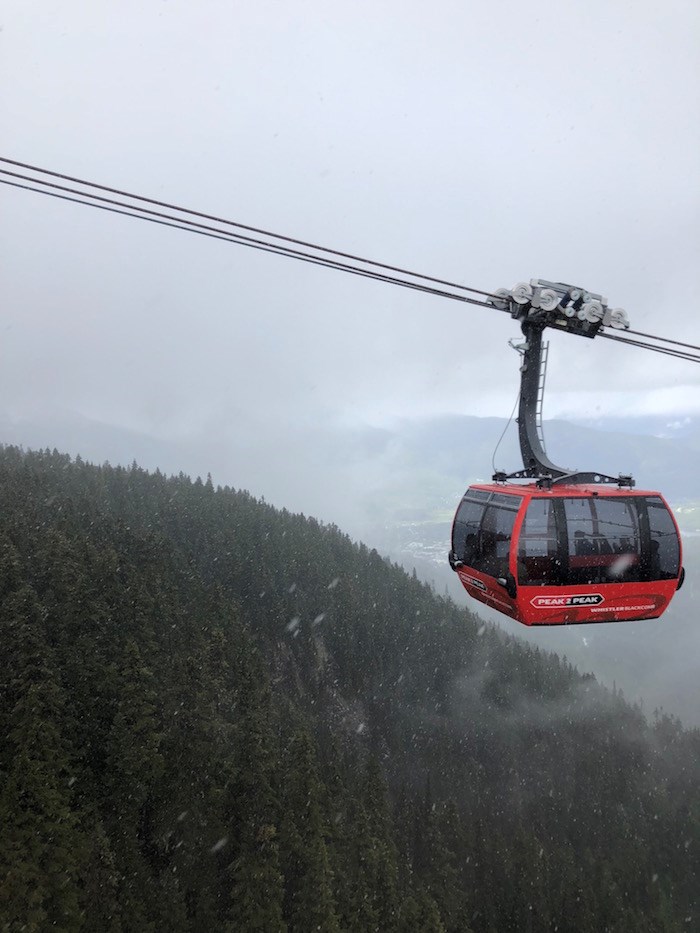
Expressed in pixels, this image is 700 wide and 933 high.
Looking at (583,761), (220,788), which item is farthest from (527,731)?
(220,788)

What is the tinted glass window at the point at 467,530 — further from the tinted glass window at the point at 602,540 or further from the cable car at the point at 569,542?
the tinted glass window at the point at 602,540

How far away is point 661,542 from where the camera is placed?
13703 mm

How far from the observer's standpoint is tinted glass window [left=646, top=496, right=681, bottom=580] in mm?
13672

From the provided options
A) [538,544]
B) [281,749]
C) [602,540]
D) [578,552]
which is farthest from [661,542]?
[281,749]

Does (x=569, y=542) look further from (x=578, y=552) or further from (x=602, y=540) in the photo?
(x=602, y=540)

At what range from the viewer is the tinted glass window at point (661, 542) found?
44.9 ft

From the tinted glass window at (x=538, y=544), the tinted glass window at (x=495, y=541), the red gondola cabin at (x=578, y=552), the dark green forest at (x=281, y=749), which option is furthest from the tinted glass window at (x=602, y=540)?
the dark green forest at (x=281, y=749)

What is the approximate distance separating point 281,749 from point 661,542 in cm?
5337

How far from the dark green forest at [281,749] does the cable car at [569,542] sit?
23.7 m

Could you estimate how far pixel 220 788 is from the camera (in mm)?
39781

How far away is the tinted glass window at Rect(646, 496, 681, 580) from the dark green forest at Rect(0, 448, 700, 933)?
85.7ft

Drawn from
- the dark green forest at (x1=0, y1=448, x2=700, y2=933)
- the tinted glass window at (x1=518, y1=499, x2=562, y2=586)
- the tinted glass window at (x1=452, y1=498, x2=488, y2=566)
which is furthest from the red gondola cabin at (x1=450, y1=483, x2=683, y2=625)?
the dark green forest at (x1=0, y1=448, x2=700, y2=933)

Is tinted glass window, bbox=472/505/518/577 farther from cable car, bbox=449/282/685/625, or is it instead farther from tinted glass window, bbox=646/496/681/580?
tinted glass window, bbox=646/496/681/580

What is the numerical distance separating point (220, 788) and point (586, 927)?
170ft
